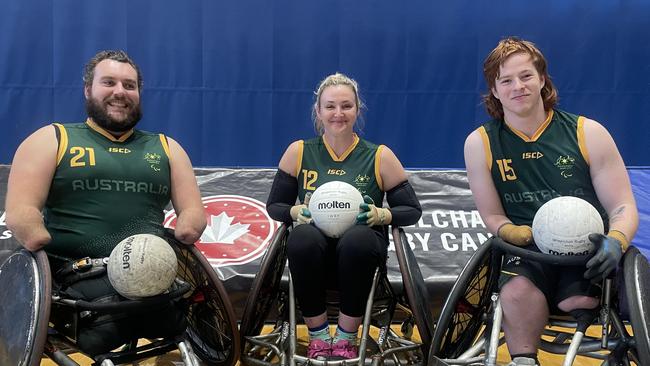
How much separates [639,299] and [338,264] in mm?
1043

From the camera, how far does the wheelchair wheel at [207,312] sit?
2.17 metres

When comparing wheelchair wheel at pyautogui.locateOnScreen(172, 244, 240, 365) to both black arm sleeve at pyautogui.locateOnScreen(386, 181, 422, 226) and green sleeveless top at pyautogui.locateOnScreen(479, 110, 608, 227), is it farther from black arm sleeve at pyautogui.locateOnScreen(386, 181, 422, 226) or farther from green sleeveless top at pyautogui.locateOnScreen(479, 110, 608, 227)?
green sleeveless top at pyautogui.locateOnScreen(479, 110, 608, 227)

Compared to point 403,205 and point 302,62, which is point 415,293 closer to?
point 403,205

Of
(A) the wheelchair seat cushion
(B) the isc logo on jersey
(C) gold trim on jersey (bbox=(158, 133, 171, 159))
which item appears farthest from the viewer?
(B) the isc logo on jersey

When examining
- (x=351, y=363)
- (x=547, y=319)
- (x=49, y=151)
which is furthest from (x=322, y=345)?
A: (x=49, y=151)

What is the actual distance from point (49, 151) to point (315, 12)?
130 inches

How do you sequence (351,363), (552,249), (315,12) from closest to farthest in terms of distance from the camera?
(552,249) < (351,363) < (315,12)

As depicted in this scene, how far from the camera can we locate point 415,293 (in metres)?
2.21

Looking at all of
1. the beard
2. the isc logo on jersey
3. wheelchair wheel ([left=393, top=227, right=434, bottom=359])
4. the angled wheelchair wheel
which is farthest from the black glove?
the isc logo on jersey

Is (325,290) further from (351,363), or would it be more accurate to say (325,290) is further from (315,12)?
(315,12)

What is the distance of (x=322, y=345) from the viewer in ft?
7.52

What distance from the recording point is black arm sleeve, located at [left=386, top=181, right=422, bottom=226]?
2.44m

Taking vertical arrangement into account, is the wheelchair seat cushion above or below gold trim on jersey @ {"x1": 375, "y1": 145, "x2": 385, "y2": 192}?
below

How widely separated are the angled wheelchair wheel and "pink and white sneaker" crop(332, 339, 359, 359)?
3.43 ft
